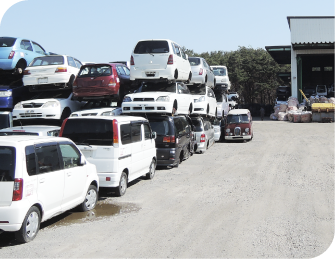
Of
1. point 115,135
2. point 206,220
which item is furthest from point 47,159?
point 206,220

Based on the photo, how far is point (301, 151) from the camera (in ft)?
60.7

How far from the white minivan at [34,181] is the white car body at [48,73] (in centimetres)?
869

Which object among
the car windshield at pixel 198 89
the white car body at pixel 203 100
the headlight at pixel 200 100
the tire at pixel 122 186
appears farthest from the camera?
the car windshield at pixel 198 89

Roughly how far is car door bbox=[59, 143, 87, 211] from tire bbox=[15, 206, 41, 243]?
0.82m

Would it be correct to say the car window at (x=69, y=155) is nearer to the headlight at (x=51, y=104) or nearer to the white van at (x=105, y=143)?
the white van at (x=105, y=143)

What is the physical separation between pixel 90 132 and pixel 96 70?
22.1ft

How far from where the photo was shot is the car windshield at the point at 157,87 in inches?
627

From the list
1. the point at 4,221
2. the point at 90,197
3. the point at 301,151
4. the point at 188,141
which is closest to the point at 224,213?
the point at 90,197

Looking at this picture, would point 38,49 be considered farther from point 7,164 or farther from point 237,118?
point 7,164

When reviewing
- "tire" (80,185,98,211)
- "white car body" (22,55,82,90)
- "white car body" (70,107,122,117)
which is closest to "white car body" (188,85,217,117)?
"white car body" (70,107,122,117)

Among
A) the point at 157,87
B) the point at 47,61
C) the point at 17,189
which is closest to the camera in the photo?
the point at 17,189

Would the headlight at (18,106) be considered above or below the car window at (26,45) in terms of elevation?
below

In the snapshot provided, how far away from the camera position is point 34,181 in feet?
21.2

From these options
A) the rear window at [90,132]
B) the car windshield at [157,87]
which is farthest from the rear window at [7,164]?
the car windshield at [157,87]
